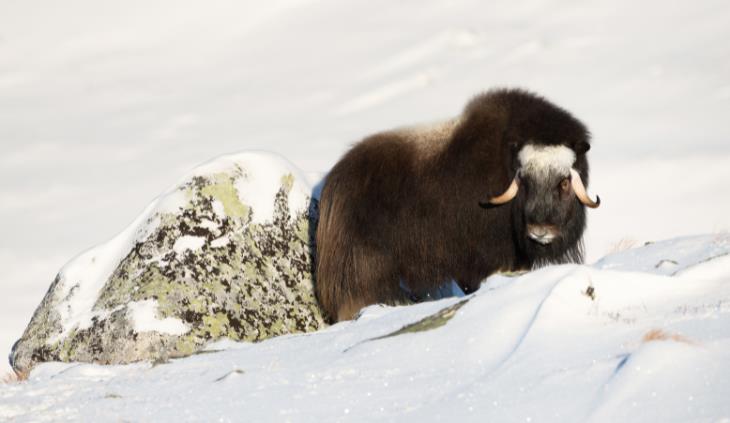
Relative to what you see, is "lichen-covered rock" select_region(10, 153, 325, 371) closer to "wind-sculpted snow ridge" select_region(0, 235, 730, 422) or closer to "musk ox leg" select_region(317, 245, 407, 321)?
"musk ox leg" select_region(317, 245, 407, 321)

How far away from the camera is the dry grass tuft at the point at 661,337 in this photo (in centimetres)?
346

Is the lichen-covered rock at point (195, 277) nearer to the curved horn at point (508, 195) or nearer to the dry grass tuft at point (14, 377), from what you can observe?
the dry grass tuft at point (14, 377)

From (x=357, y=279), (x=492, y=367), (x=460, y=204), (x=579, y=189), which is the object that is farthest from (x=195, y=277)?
(x=492, y=367)

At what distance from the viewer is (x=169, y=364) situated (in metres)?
5.24

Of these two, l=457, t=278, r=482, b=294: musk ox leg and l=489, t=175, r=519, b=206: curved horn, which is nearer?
l=489, t=175, r=519, b=206: curved horn

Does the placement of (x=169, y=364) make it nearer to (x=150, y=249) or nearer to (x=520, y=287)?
(x=520, y=287)

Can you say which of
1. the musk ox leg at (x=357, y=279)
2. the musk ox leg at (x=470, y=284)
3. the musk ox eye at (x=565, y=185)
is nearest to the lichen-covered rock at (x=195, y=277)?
the musk ox leg at (x=357, y=279)

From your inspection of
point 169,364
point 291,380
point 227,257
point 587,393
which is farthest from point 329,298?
point 587,393

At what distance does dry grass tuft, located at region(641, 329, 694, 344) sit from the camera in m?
3.46

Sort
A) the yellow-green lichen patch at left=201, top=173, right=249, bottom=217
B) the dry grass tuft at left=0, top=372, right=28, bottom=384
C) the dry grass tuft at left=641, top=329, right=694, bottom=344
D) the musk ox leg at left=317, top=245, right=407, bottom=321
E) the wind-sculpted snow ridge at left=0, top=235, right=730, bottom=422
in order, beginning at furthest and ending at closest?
the yellow-green lichen patch at left=201, top=173, right=249, bottom=217, the musk ox leg at left=317, top=245, right=407, bottom=321, the dry grass tuft at left=0, top=372, right=28, bottom=384, the dry grass tuft at left=641, top=329, right=694, bottom=344, the wind-sculpted snow ridge at left=0, top=235, right=730, bottom=422

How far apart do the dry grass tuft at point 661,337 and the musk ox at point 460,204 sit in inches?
145

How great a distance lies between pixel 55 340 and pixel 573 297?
515cm

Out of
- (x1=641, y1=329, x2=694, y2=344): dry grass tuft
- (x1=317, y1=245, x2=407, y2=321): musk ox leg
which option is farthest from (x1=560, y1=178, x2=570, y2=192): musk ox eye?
(x1=641, y1=329, x2=694, y2=344): dry grass tuft

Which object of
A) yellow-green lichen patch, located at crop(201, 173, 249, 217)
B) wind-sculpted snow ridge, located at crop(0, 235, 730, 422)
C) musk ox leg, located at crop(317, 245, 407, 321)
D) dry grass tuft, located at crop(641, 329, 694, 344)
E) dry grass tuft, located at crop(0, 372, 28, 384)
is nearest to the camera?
wind-sculpted snow ridge, located at crop(0, 235, 730, 422)
